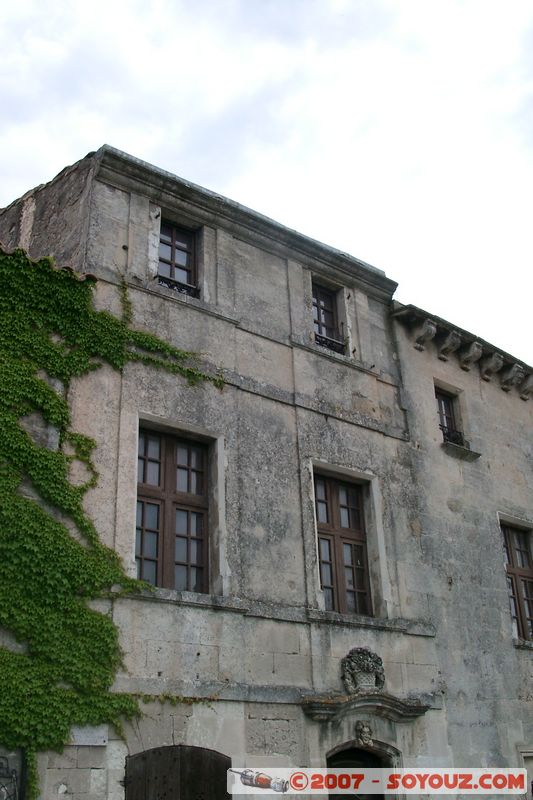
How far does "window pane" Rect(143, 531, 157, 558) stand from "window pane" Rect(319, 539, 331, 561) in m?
2.59

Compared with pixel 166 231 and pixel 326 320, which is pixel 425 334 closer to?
pixel 326 320

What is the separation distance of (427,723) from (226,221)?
744 centimetres

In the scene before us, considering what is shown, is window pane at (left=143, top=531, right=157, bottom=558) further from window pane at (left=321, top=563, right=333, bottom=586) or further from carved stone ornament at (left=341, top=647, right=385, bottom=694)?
carved stone ornament at (left=341, top=647, right=385, bottom=694)

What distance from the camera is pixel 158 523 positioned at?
378 inches

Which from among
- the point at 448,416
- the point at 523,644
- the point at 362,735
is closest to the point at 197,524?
the point at 362,735

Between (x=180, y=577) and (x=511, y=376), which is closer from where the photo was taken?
(x=180, y=577)

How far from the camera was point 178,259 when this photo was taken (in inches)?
452

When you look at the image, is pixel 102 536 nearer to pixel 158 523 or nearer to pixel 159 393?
pixel 158 523

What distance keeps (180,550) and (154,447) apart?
128cm

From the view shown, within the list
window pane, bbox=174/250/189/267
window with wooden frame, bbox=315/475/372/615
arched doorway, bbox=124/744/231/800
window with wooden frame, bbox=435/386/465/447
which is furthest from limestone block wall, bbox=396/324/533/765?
window pane, bbox=174/250/189/267

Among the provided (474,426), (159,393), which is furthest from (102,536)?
(474,426)

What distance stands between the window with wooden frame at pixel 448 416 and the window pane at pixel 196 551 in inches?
216

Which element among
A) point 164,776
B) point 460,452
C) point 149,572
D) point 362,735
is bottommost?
point 164,776

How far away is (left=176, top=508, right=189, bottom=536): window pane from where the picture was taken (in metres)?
9.77
